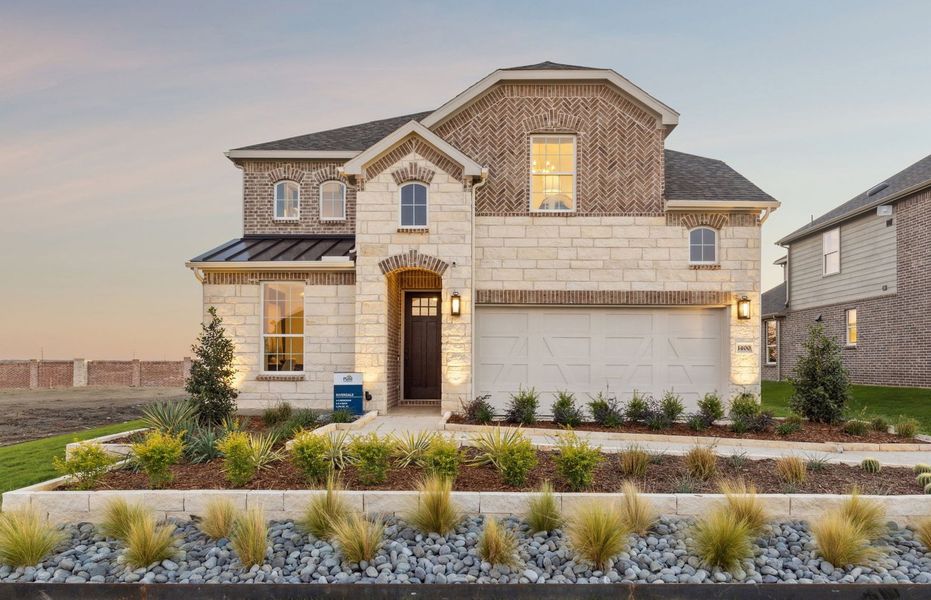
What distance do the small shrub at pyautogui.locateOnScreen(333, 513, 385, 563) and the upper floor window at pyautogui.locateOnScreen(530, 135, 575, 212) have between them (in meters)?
10.6

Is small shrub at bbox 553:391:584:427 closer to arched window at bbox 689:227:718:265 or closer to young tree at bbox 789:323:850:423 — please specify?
young tree at bbox 789:323:850:423

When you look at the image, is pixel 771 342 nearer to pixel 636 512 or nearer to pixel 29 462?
pixel 636 512

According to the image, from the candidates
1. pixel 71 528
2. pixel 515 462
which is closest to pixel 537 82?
pixel 515 462

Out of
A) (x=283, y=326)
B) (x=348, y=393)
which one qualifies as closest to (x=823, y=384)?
(x=348, y=393)

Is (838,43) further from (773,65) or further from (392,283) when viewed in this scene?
(392,283)

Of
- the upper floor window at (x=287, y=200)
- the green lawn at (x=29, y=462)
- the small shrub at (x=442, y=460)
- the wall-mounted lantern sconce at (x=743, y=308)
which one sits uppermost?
the upper floor window at (x=287, y=200)

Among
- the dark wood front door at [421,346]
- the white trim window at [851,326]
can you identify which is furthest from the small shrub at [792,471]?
the white trim window at [851,326]

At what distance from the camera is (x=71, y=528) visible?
21.5ft

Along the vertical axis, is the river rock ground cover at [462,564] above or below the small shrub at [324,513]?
below

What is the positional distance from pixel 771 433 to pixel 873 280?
13488 millimetres

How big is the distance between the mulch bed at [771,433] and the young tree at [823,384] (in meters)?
0.29

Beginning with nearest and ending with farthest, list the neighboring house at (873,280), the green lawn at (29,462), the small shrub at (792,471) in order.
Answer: the small shrub at (792,471), the green lawn at (29,462), the neighboring house at (873,280)

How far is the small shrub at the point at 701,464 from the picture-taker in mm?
7531

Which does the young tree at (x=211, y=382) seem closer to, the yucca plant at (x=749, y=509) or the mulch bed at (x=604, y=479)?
the mulch bed at (x=604, y=479)
